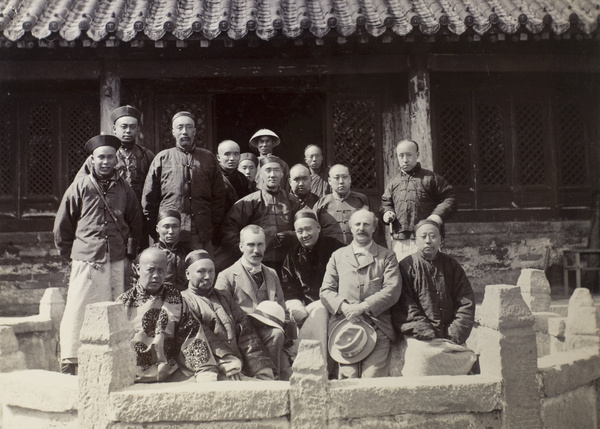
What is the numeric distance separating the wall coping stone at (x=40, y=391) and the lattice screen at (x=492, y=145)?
6660 millimetres

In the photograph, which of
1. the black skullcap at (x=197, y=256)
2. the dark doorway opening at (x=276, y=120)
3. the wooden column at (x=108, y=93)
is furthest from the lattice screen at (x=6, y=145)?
the black skullcap at (x=197, y=256)

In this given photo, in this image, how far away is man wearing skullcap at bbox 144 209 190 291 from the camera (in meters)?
5.86

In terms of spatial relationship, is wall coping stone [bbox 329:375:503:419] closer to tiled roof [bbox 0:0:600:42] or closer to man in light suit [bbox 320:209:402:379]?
man in light suit [bbox 320:209:402:379]

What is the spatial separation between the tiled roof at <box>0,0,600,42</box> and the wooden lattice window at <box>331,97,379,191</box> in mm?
1412

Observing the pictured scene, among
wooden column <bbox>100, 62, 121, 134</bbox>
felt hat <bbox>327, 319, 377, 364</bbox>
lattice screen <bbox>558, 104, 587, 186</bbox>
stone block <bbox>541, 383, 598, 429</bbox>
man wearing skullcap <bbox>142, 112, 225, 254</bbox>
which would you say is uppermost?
wooden column <bbox>100, 62, 121, 134</bbox>

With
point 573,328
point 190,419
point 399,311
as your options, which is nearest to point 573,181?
point 573,328

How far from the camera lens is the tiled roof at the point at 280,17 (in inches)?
314

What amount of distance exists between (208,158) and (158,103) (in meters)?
3.17

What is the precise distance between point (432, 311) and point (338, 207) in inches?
64.8

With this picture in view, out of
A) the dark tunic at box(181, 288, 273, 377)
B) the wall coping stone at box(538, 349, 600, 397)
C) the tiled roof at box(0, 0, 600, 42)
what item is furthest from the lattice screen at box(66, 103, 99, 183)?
the wall coping stone at box(538, 349, 600, 397)

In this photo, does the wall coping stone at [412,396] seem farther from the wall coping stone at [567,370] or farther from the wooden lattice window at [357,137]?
the wooden lattice window at [357,137]

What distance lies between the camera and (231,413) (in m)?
4.45

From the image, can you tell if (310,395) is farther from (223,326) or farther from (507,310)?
(507,310)

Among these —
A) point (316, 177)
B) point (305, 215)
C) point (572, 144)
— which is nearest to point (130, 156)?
point (305, 215)
